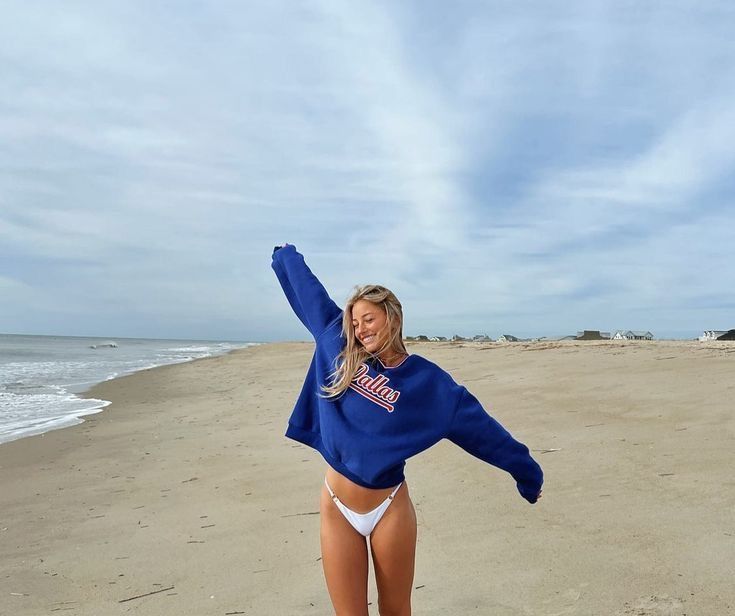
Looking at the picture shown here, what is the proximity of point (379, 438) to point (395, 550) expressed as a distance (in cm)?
47

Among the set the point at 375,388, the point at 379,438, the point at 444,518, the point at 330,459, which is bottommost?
the point at 444,518

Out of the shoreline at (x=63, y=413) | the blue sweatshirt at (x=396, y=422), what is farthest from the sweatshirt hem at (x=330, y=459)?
the shoreline at (x=63, y=413)

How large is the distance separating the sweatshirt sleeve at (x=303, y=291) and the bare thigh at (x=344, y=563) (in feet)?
2.69

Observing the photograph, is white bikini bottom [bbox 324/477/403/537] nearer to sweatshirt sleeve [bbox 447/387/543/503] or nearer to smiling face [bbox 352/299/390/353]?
sweatshirt sleeve [bbox 447/387/543/503]

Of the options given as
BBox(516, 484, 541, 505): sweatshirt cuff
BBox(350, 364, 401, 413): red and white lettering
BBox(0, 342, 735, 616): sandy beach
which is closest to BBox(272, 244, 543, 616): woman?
BBox(350, 364, 401, 413): red and white lettering

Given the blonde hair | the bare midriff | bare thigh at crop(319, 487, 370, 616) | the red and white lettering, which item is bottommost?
bare thigh at crop(319, 487, 370, 616)

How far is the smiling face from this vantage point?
8.55ft

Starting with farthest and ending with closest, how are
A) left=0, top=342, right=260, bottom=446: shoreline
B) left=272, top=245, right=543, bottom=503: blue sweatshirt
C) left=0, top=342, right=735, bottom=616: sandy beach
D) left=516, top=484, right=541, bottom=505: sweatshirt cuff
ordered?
left=0, top=342, right=260, bottom=446: shoreline → left=0, top=342, right=735, bottom=616: sandy beach → left=516, top=484, right=541, bottom=505: sweatshirt cuff → left=272, top=245, right=543, bottom=503: blue sweatshirt

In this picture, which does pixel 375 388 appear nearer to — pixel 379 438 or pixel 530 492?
pixel 379 438

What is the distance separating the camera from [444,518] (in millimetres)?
4664

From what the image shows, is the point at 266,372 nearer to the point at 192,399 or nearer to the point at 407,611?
the point at 192,399

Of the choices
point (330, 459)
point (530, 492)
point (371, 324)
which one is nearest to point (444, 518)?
point (530, 492)

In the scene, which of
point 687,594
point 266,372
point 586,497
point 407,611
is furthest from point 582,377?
point 266,372

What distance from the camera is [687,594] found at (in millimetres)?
3281
